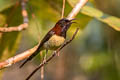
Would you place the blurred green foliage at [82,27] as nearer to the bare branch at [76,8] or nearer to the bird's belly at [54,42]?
the bird's belly at [54,42]

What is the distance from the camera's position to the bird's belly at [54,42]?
7.40ft

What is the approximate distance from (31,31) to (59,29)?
34.7 inches

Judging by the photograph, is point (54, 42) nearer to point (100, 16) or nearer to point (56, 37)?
point (56, 37)

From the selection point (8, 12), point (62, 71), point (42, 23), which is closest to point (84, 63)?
point (62, 71)

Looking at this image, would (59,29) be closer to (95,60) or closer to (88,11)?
(88,11)

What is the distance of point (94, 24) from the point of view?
4.28 m

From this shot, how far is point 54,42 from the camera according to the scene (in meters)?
2.29

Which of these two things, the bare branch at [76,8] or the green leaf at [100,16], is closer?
the bare branch at [76,8]

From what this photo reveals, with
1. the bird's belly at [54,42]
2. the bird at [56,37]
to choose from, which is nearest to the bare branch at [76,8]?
the bird at [56,37]

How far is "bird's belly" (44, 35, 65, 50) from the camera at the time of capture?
2256 millimetres

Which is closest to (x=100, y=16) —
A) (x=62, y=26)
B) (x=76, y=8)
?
(x=62, y=26)

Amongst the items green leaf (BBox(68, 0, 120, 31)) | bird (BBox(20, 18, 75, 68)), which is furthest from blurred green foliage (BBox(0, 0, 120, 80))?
bird (BBox(20, 18, 75, 68))

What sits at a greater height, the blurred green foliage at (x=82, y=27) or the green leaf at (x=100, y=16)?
the green leaf at (x=100, y=16)

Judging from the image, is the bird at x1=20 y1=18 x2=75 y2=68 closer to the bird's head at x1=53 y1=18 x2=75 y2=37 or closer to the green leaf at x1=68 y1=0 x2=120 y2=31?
the bird's head at x1=53 y1=18 x2=75 y2=37
